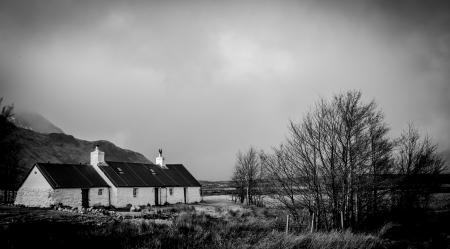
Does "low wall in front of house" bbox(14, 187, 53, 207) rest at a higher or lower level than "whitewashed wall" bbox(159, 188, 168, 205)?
higher

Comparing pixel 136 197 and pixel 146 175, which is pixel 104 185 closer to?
pixel 136 197

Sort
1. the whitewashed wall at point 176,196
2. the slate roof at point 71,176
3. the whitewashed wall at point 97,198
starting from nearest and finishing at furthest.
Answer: the slate roof at point 71,176 < the whitewashed wall at point 97,198 < the whitewashed wall at point 176,196

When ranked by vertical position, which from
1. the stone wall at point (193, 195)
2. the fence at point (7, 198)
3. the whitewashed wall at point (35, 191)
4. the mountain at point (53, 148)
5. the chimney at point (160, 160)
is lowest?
the stone wall at point (193, 195)

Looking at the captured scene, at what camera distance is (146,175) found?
138 feet

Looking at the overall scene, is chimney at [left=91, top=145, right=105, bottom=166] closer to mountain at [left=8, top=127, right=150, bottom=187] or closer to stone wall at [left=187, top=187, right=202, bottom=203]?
stone wall at [left=187, top=187, right=202, bottom=203]

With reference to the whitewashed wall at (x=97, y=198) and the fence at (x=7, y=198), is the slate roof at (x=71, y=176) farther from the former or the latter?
the fence at (x=7, y=198)

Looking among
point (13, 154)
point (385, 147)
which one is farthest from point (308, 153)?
point (13, 154)

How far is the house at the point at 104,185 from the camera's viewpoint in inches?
1268

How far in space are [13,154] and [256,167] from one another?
3243cm

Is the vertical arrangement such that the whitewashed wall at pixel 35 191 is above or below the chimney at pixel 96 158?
below

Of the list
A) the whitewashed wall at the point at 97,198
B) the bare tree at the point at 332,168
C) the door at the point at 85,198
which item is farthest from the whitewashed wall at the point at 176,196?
the bare tree at the point at 332,168

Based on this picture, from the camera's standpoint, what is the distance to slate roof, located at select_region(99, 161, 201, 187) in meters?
38.1

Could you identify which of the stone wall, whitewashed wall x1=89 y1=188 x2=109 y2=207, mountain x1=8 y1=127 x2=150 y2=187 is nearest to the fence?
whitewashed wall x1=89 y1=188 x2=109 y2=207

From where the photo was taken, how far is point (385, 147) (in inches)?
702
